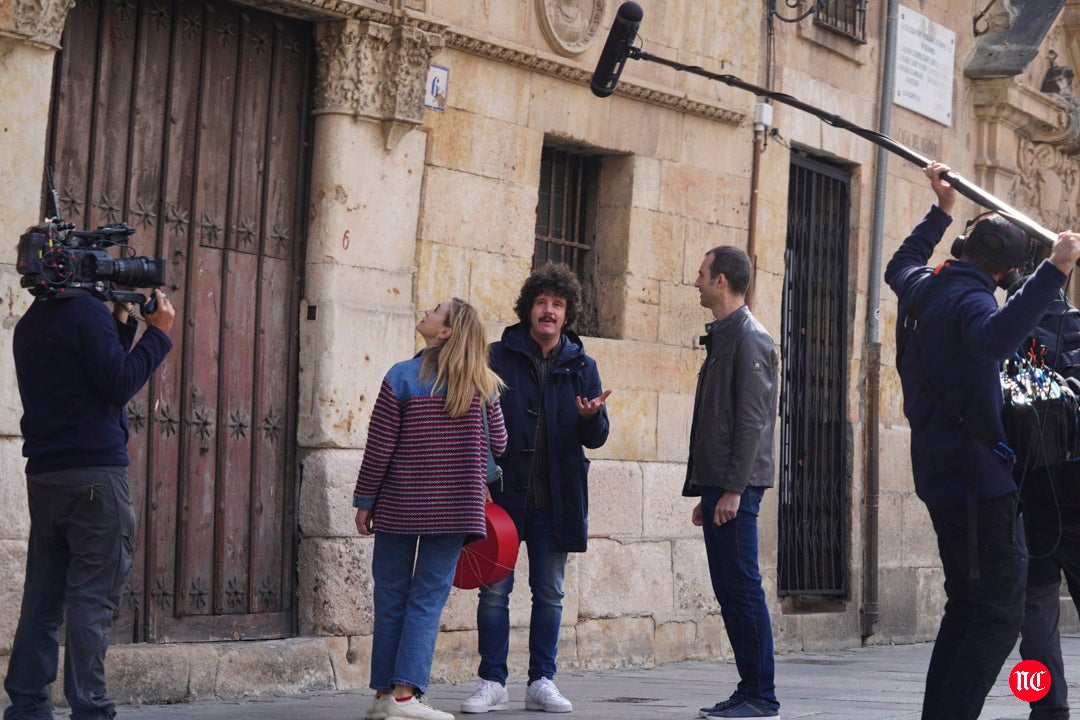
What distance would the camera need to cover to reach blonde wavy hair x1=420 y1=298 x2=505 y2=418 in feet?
22.3

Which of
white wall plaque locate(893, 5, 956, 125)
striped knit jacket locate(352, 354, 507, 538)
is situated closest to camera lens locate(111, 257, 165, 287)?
striped knit jacket locate(352, 354, 507, 538)

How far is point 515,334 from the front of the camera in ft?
25.4

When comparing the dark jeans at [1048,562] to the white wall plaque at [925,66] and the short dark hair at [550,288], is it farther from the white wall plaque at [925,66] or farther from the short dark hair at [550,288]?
the white wall plaque at [925,66]

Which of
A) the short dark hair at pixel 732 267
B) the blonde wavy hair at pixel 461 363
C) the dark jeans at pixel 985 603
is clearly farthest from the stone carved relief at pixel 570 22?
the dark jeans at pixel 985 603

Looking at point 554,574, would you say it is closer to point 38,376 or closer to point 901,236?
point 38,376

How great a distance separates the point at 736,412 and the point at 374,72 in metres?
2.62

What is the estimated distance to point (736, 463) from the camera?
23.5 ft

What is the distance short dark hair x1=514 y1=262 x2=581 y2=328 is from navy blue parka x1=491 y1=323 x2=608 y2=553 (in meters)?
0.09

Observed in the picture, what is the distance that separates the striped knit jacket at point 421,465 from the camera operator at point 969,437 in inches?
65.9

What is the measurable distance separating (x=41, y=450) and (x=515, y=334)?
2415 millimetres

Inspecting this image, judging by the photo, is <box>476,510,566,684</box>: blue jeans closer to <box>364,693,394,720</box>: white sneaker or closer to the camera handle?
<box>364,693,394,720</box>: white sneaker

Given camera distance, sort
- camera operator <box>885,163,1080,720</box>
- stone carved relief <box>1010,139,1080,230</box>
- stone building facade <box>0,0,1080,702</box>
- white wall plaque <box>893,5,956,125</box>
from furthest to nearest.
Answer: stone carved relief <box>1010,139,1080,230</box>
white wall plaque <box>893,5,956,125</box>
stone building facade <box>0,0,1080,702</box>
camera operator <box>885,163,1080,720</box>

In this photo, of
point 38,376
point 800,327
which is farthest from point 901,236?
point 38,376

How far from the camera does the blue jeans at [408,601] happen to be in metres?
6.70
